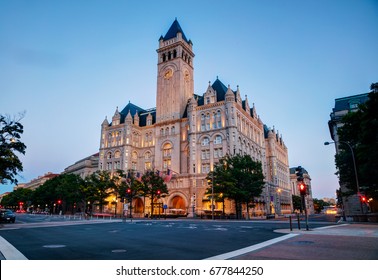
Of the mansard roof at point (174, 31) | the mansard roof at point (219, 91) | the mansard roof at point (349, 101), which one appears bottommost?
the mansard roof at point (349, 101)

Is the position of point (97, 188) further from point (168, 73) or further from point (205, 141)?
point (168, 73)

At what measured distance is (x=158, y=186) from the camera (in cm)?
5612

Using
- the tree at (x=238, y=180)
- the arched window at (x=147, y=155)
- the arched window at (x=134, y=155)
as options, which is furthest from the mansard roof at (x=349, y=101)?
the arched window at (x=134, y=155)

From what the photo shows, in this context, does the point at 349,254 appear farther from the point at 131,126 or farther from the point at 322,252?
the point at 131,126

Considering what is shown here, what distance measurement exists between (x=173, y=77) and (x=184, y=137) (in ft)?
61.4

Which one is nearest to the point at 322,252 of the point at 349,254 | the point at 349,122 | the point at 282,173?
the point at 349,254

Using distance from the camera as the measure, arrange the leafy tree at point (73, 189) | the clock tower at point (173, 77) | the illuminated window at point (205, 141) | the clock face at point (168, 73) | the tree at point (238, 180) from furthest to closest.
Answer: the clock face at point (168, 73) → the clock tower at point (173, 77) → the leafy tree at point (73, 189) → the illuminated window at point (205, 141) → the tree at point (238, 180)

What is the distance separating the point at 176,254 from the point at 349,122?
31.3m

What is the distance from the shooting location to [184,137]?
229 ft

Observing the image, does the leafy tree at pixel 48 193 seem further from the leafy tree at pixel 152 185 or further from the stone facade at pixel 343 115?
the stone facade at pixel 343 115

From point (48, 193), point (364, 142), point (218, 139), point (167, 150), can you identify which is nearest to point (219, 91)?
point (218, 139)

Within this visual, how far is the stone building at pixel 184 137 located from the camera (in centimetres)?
6144

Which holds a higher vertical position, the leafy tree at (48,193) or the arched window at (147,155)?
the arched window at (147,155)

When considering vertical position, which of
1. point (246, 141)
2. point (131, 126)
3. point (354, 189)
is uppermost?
point (131, 126)
